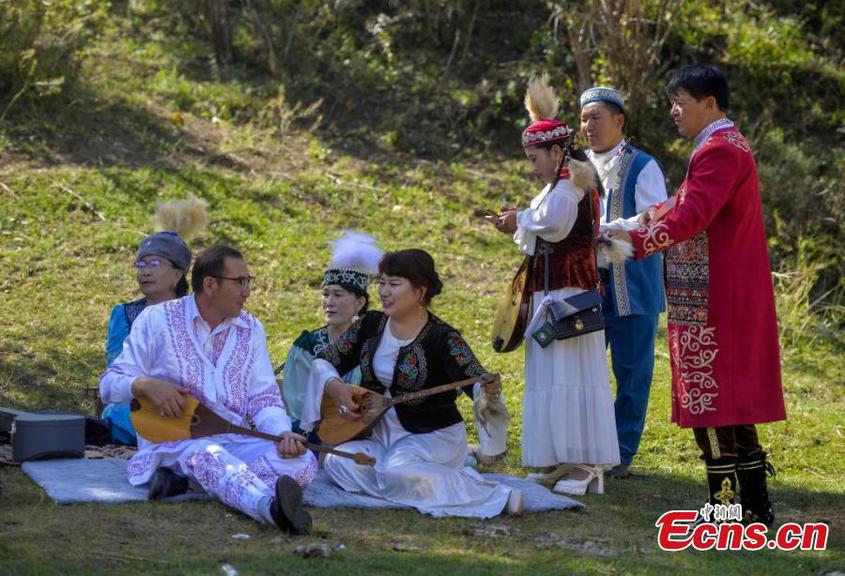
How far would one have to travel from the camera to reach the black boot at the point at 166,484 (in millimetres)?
5551

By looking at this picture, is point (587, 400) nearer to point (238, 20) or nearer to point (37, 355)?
point (37, 355)

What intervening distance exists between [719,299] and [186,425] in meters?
2.37

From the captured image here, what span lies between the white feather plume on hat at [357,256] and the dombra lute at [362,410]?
0.93m

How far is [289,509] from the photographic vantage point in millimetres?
5051

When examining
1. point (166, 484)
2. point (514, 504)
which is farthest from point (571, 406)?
point (166, 484)

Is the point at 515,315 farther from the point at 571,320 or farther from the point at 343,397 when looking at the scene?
the point at 343,397

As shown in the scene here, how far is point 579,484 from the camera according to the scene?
6.37 metres

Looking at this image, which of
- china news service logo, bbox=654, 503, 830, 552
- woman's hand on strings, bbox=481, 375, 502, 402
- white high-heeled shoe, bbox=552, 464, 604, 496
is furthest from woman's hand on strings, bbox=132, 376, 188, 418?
china news service logo, bbox=654, 503, 830, 552

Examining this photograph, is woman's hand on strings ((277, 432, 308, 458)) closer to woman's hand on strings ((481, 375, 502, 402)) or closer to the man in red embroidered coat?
woman's hand on strings ((481, 375, 502, 402))

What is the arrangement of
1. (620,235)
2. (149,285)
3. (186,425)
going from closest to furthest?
(620,235)
(186,425)
(149,285)

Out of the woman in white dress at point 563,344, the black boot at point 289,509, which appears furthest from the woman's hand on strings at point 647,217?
the black boot at point 289,509

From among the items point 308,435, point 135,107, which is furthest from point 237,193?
point 308,435

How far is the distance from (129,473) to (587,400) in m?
2.19

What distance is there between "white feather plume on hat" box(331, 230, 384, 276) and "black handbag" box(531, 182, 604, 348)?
106cm
